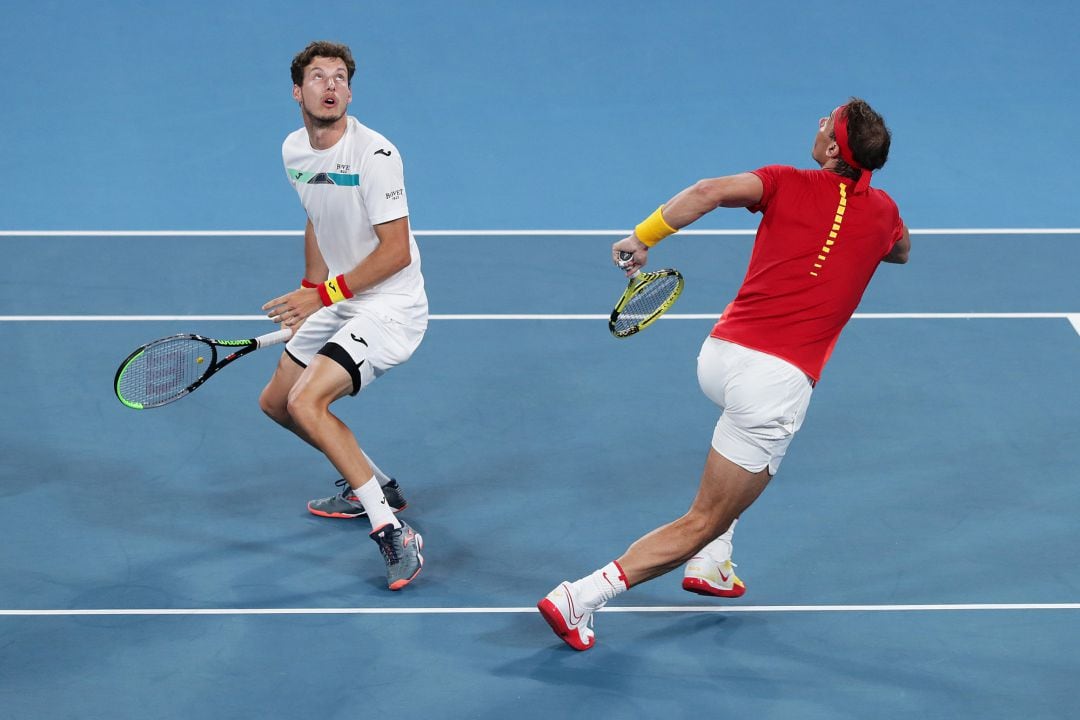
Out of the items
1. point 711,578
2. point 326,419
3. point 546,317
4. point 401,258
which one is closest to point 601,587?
point 711,578

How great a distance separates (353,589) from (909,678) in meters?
2.31

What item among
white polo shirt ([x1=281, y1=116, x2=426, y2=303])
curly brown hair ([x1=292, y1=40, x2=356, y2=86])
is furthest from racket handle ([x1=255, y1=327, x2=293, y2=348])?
curly brown hair ([x1=292, y1=40, x2=356, y2=86])

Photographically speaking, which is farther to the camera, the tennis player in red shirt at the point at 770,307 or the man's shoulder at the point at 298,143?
the man's shoulder at the point at 298,143

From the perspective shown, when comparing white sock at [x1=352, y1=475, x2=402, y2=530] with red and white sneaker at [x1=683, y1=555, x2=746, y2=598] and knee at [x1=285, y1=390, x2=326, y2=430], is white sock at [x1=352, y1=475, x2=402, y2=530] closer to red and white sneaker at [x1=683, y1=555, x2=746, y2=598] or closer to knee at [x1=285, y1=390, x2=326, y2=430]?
knee at [x1=285, y1=390, x2=326, y2=430]

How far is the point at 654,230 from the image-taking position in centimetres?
524

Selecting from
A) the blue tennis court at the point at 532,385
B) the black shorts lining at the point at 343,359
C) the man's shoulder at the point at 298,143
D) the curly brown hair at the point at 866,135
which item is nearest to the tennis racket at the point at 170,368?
the black shorts lining at the point at 343,359

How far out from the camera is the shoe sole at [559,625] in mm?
5590

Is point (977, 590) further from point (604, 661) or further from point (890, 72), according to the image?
point (890, 72)

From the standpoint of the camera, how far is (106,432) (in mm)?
7266

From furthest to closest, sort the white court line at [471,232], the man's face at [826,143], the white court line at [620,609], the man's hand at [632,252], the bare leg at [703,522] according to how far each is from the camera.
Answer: the white court line at [471,232] < the white court line at [620,609] < the bare leg at [703,522] < the man's face at [826,143] < the man's hand at [632,252]

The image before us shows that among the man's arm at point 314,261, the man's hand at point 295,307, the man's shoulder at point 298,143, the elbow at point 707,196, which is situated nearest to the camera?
the elbow at point 707,196

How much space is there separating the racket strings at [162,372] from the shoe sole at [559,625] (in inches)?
71.0

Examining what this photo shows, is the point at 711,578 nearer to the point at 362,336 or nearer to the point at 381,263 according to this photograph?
the point at 362,336

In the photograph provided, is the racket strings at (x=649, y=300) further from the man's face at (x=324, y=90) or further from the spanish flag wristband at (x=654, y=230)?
the man's face at (x=324, y=90)
